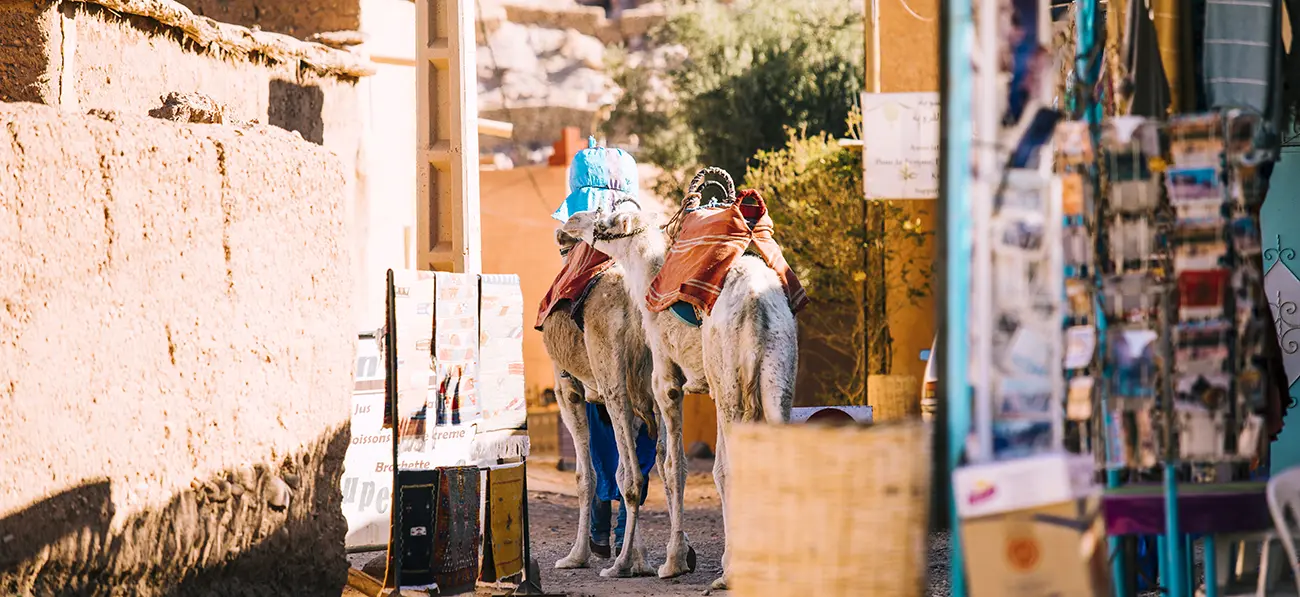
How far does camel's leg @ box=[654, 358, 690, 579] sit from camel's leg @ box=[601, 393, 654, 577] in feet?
0.67

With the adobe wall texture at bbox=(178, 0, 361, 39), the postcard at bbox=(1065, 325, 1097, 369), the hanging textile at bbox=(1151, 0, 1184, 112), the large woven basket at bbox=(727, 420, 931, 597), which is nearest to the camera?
the large woven basket at bbox=(727, 420, 931, 597)

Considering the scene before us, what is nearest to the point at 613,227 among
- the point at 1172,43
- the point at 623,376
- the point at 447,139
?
the point at 623,376

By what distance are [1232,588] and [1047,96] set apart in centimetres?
199

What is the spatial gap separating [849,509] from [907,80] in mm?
11027

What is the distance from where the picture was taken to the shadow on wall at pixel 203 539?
19.0ft

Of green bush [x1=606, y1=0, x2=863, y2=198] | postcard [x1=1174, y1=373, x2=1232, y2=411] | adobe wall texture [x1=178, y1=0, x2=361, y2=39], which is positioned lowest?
postcard [x1=1174, y1=373, x2=1232, y2=411]

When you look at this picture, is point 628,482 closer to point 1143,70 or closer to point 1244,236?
point 1143,70

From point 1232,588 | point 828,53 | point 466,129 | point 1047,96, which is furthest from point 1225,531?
point 828,53

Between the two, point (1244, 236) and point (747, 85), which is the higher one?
point (747, 85)

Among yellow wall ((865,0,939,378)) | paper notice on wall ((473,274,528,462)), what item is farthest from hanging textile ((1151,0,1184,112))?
yellow wall ((865,0,939,378))

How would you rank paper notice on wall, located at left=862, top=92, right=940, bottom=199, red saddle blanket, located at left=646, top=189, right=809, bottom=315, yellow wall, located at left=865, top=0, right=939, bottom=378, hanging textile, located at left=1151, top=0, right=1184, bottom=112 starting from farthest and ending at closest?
yellow wall, located at left=865, top=0, right=939, bottom=378 < paper notice on wall, located at left=862, top=92, right=940, bottom=199 < red saddle blanket, located at left=646, top=189, right=809, bottom=315 < hanging textile, located at left=1151, top=0, right=1184, bottom=112

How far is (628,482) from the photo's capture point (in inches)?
353

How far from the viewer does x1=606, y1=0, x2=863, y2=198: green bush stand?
80.5 ft

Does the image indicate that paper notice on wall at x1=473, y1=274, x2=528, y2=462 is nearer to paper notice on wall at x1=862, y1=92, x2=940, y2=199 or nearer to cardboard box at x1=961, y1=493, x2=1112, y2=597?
paper notice on wall at x1=862, y1=92, x2=940, y2=199
